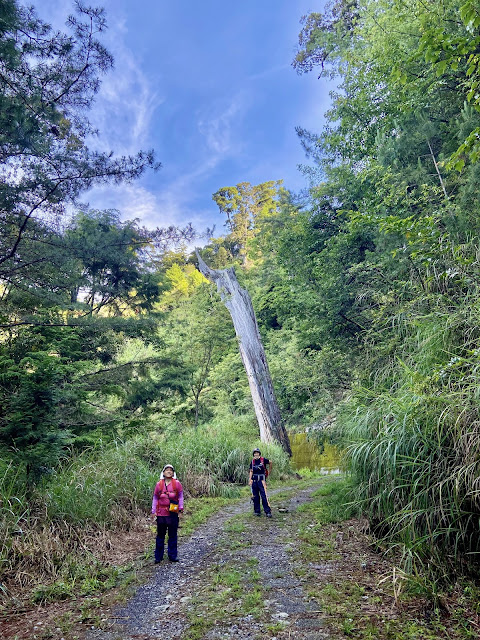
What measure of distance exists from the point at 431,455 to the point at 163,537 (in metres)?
3.33

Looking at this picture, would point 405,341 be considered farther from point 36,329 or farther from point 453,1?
point 36,329

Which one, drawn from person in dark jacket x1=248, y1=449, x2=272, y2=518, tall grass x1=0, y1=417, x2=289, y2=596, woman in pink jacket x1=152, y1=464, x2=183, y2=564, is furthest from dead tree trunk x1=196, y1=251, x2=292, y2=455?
woman in pink jacket x1=152, y1=464, x2=183, y2=564

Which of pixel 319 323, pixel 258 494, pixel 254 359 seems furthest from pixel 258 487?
pixel 254 359

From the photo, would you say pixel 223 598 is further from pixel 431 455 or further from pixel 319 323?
pixel 319 323

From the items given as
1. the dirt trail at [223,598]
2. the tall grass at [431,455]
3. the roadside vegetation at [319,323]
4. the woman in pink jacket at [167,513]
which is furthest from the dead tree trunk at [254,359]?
the woman in pink jacket at [167,513]

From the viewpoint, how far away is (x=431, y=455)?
3.68 meters

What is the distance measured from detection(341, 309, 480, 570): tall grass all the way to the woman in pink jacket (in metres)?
2.33

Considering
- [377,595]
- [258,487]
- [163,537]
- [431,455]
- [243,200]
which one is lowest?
[377,595]

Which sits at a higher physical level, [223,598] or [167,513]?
[167,513]

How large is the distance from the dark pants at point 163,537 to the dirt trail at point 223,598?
14 cm

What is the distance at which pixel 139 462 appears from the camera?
22.4 ft

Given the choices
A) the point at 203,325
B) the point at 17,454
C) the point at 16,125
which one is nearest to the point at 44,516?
the point at 17,454

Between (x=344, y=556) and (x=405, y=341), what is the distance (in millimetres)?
3070

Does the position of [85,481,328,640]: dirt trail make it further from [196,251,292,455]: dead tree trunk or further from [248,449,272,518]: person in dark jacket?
[196,251,292,455]: dead tree trunk
